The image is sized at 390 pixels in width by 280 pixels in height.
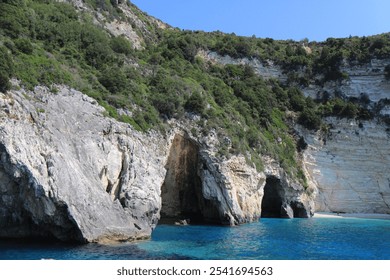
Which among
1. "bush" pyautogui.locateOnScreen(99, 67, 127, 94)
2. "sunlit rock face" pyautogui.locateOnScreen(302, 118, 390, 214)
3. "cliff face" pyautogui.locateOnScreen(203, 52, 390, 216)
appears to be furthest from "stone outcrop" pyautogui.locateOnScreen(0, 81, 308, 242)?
"sunlit rock face" pyautogui.locateOnScreen(302, 118, 390, 214)

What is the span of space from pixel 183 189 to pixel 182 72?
14.2 meters

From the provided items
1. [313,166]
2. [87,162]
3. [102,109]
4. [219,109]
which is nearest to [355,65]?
[313,166]

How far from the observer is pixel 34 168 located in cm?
1955

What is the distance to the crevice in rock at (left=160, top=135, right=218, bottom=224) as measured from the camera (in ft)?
118

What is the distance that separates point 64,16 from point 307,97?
33.8 m

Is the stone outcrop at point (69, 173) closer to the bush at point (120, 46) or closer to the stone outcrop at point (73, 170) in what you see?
the stone outcrop at point (73, 170)

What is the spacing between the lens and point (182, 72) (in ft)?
148

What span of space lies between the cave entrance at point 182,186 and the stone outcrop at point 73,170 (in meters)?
3.34

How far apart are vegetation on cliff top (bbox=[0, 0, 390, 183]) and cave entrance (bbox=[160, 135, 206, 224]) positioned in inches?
93.7

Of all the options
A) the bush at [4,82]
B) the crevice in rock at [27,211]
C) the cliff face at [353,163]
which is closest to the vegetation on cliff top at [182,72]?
the bush at [4,82]

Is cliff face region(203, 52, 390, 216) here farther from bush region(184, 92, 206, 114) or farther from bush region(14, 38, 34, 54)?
bush region(14, 38, 34, 54)

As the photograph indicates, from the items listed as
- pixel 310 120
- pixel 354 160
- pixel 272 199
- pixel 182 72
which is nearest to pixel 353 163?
pixel 354 160

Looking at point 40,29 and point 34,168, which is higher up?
point 40,29

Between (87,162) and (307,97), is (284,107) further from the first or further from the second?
(87,162)
